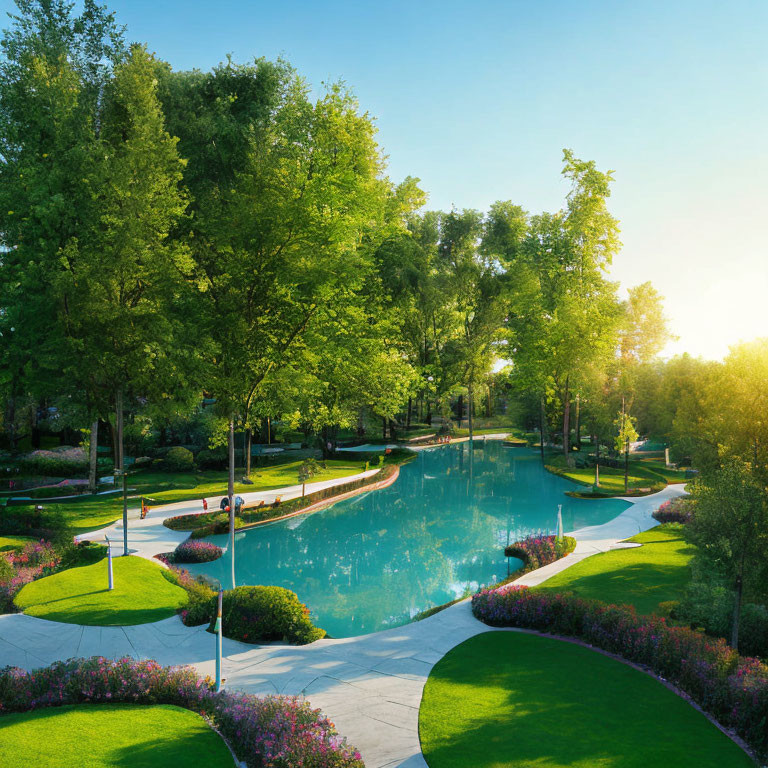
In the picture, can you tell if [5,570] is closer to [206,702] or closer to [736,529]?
[206,702]

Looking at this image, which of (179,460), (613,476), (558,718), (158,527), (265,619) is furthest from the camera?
(613,476)

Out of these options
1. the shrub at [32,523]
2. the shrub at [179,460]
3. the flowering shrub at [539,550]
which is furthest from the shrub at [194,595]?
the shrub at [179,460]

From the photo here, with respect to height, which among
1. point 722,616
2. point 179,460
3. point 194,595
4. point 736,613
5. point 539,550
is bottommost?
point 539,550

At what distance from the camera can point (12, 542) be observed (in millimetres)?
19016

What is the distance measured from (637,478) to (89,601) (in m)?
34.6

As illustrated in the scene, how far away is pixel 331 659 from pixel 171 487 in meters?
21.0

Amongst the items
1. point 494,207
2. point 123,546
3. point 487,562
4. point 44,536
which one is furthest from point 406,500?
point 494,207

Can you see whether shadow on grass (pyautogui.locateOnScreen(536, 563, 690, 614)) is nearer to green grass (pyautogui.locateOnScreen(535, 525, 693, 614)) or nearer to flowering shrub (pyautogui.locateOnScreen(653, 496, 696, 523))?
green grass (pyautogui.locateOnScreen(535, 525, 693, 614))

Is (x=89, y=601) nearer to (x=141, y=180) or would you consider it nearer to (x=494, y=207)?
(x=141, y=180)

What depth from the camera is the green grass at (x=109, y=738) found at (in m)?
7.76

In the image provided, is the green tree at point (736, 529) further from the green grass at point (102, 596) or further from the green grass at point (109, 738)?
the green grass at point (102, 596)

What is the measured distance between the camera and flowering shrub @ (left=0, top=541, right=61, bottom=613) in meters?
14.8

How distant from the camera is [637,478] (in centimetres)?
3772

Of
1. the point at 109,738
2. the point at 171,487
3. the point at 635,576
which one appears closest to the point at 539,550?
the point at 635,576
